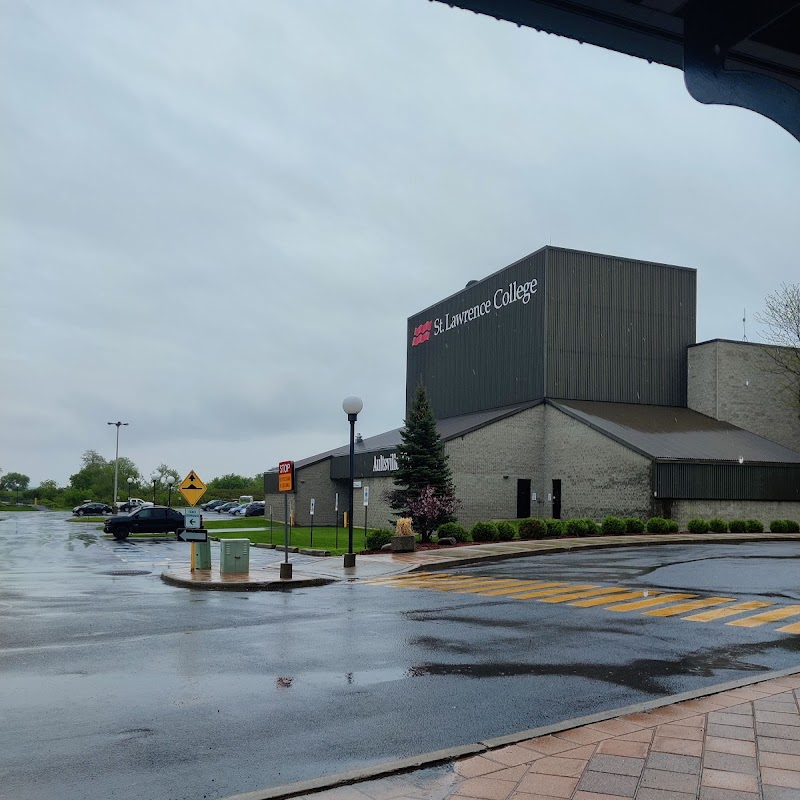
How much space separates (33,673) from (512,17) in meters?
8.49

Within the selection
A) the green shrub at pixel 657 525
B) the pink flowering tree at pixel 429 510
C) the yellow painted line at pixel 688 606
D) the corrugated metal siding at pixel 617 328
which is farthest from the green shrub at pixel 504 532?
the corrugated metal siding at pixel 617 328

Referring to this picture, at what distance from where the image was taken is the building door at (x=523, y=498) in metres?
45.5

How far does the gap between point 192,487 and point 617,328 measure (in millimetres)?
33474

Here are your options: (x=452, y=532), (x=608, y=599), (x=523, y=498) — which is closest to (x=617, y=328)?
(x=523, y=498)

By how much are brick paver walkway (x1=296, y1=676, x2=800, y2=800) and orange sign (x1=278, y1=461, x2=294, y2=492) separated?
586 inches

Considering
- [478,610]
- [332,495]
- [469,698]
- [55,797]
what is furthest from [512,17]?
[332,495]

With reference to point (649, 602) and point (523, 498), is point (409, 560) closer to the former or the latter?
point (649, 602)

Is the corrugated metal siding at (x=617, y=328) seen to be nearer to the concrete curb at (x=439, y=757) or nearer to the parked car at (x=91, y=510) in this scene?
the concrete curb at (x=439, y=757)

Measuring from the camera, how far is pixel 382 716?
7344 mm

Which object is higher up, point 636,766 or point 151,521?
point 636,766

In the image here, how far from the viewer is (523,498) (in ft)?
150

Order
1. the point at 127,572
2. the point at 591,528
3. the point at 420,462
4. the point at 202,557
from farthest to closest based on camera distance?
the point at 420,462 < the point at 591,528 < the point at 127,572 < the point at 202,557

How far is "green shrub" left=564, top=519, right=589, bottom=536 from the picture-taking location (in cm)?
3366

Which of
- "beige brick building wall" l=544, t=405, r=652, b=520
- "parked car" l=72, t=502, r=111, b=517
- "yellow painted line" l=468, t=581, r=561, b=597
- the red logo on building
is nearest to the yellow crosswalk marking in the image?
"yellow painted line" l=468, t=581, r=561, b=597
